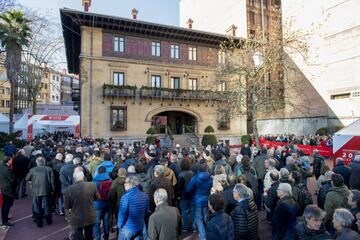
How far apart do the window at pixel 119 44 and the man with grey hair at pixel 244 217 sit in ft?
80.6

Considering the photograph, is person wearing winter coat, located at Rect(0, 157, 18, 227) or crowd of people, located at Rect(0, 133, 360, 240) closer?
crowd of people, located at Rect(0, 133, 360, 240)

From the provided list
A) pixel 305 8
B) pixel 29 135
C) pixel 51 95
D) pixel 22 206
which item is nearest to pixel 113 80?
pixel 29 135

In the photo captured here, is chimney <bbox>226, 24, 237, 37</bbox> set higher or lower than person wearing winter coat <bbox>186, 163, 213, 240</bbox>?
higher

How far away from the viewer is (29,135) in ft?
57.8

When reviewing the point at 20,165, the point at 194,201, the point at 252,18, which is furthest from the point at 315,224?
the point at 252,18

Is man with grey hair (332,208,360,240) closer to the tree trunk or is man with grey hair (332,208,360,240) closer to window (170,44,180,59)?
the tree trunk

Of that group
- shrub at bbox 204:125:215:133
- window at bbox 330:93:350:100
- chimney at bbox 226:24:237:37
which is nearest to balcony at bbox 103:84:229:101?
shrub at bbox 204:125:215:133

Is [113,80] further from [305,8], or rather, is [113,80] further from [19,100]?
[19,100]

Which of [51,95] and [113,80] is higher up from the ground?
[51,95]

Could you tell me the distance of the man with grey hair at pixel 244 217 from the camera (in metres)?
3.92

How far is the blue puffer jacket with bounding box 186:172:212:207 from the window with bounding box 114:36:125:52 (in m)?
22.8

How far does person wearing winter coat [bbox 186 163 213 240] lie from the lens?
5781mm

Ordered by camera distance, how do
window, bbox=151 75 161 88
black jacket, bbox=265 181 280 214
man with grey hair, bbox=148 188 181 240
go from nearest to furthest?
man with grey hair, bbox=148 188 181 240, black jacket, bbox=265 181 280 214, window, bbox=151 75 161 88

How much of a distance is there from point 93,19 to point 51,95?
57656mm
